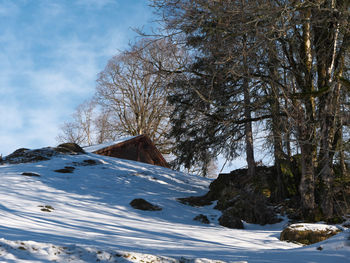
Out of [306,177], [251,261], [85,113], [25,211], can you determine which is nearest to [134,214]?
[25,211]

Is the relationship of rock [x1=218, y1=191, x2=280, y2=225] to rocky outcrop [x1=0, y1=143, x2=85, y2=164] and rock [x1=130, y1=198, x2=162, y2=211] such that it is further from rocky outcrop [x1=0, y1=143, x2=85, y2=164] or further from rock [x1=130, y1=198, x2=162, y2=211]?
rocky outcrop [x1=0, y1=143, x2=85, y2=164]

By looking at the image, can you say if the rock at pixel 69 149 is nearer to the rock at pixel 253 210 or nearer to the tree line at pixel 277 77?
the tree line at pixel 277 77

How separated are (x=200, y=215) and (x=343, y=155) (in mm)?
4334

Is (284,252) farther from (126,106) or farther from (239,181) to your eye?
(126,106)

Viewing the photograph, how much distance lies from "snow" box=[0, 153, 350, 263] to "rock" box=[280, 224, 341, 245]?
0.33 metres

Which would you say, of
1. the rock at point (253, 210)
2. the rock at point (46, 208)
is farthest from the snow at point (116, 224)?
the rock at point (253, 210)

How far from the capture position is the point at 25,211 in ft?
24.6

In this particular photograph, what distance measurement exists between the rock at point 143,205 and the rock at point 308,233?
4021 millimetres

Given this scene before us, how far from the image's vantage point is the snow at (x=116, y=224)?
391 cm

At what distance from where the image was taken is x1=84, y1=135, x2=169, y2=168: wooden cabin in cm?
2081

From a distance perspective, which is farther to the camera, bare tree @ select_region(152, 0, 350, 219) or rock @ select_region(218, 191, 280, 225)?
rock @ select_region(218, 191, 280, 225)

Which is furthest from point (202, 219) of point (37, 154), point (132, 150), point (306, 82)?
point (132, 150)

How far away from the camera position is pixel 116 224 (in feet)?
24.5

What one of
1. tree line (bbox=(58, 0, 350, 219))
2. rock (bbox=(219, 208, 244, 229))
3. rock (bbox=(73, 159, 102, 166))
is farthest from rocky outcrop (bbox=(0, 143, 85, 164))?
rock (bbox=(219, 208, 244, 229))
